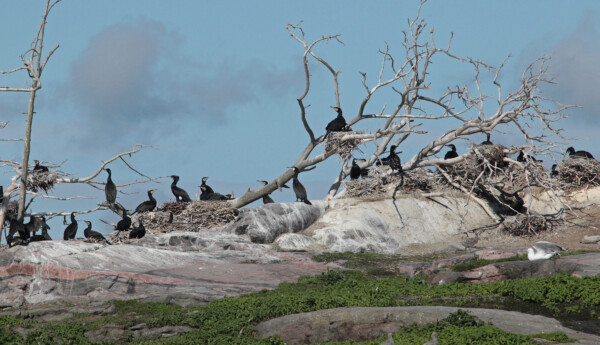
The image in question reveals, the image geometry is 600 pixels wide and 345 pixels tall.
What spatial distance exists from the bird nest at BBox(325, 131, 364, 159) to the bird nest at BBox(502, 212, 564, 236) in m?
6.77

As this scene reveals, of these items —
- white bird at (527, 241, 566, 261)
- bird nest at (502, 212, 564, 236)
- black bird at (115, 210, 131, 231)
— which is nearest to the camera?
white bird at (527, 241, 566, 261)

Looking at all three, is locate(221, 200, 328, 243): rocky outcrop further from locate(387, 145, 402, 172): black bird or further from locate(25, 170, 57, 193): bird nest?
locate(25, 170, 57, 193): bird nest

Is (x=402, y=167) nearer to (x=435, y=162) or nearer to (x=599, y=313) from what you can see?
(x=435, y=162)

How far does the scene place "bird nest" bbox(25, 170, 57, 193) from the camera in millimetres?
31094

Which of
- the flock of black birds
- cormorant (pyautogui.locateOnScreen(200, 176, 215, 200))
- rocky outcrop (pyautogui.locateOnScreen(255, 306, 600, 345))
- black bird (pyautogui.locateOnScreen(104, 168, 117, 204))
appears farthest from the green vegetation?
cormorant (pyautogui.locateOnScreen(200, 176, 215, 200))

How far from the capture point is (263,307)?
15211mm

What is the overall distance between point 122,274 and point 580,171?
883 inches

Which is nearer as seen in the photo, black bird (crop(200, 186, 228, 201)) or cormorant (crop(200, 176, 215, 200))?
black bird (crop(200, 186, 228, 201))

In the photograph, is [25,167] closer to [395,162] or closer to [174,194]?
[174,194]

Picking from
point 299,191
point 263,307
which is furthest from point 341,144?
point 263,307

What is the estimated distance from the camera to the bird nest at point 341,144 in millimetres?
31484

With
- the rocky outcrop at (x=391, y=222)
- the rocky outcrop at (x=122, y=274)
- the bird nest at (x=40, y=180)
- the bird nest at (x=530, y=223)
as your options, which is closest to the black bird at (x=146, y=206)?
the bird nest at (x=40, y=180)

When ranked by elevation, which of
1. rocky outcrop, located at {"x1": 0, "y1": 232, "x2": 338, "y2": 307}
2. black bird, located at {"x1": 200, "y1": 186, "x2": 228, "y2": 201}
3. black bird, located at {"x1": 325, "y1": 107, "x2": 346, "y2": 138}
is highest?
black bird, located at {"x1": 325, "y1": 107, "x2": 346, "y2": 138}

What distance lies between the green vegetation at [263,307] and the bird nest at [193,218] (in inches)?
479
